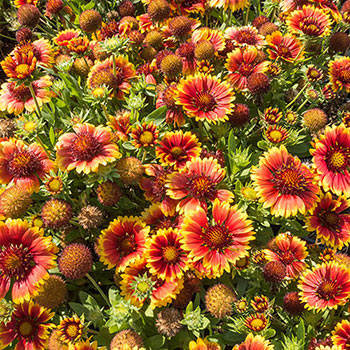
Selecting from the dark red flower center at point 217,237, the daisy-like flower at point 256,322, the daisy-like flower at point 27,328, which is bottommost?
the daisy-like flower at point 27,328

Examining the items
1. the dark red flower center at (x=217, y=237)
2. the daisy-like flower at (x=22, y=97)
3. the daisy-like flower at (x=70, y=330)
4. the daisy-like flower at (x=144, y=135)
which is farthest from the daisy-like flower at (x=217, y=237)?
the daisy-like flower at (x=22, y=97)

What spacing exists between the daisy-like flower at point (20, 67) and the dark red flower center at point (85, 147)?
0.40m

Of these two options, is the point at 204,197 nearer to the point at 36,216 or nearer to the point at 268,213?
the point at 268,213

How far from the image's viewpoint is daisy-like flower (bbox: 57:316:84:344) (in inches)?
59.3

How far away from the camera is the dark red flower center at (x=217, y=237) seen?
160 centimetres

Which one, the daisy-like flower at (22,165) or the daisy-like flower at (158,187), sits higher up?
the daisy-like flower at (22,165)

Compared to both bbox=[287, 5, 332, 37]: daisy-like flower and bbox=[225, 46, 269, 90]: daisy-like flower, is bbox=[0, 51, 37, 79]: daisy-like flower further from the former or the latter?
bbox=[287, 5, 332, 37]: daisy-like flower

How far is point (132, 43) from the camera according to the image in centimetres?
246

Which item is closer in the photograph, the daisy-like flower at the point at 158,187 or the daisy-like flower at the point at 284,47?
the daisy-like flower at the point at 158,187

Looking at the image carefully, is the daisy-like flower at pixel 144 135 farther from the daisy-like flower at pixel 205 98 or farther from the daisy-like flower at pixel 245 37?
the daisy-like flower at pixel 245 37

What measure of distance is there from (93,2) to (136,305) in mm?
2613

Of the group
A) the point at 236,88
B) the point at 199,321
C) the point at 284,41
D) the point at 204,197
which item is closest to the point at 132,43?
the point at 236,88

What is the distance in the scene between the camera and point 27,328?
1606mm

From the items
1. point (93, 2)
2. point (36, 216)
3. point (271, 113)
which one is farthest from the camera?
point (93, 2)
